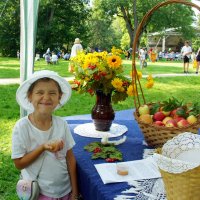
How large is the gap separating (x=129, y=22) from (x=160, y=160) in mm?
36924

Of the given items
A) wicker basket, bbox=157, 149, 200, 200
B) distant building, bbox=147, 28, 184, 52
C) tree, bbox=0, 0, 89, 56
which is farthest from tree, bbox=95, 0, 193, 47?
wicker basket, bbox=157, 149, 200, 200

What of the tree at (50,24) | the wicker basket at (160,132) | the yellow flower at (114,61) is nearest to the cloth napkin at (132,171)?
the wicker basket at (160,132)

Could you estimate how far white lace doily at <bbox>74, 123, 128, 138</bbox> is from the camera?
2.11 m

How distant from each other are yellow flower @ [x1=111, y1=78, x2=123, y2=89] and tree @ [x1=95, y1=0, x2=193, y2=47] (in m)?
33.2

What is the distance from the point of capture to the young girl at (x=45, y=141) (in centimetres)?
163

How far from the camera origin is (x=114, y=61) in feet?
6.48

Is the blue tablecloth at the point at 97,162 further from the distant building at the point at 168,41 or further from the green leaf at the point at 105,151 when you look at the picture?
the distant building at the point at 168,41

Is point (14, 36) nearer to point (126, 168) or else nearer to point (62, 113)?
point (62, 113)

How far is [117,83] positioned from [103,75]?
3.8 inches

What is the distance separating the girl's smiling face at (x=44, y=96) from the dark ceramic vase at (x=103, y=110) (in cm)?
47

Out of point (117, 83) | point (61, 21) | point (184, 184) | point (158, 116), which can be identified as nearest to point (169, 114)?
point (158, 116)

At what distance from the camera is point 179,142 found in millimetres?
1335

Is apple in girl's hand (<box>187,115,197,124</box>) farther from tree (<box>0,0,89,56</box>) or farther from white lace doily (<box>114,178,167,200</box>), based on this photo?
tree (<box>0,0,89,56</box>)

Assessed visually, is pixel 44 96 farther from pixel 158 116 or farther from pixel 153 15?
pixel 153 15
